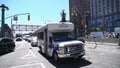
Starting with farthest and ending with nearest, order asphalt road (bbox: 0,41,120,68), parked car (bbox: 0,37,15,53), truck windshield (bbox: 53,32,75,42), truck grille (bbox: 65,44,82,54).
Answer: parked car (bbox: 0,37,15,53) → truck windshield (bbox: 53,32,75,42) → truck grille (bbox: 65,44,82,54) → asphalt road (bbox: 0,41,120,68)

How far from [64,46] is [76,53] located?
864 millimetres

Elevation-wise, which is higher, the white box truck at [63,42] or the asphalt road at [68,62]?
the white box truck at [63,42]

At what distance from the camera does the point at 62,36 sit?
14781 millimetres

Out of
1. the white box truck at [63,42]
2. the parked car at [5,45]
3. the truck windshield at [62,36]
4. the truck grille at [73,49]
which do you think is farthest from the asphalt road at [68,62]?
the parked car at [5,45]

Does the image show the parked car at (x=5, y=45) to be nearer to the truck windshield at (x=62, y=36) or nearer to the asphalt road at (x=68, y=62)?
the asphalt road at (x=68, y=62)

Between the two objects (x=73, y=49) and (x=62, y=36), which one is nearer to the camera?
(x=73, y=49)

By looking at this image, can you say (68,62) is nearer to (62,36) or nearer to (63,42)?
(63,42)

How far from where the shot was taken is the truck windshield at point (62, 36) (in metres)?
14.5

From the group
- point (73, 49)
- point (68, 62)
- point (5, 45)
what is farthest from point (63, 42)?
point (5, 45)

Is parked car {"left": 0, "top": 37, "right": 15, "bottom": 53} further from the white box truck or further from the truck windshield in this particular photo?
the truck windshield

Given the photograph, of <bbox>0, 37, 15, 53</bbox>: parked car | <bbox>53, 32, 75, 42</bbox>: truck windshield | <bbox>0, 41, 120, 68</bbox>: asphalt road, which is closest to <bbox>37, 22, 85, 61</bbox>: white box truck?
<bbox>53, 32, 75, 42</bbox>: truck windshield

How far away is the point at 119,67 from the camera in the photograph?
34.9 ft

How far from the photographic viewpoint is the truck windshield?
1451 cm

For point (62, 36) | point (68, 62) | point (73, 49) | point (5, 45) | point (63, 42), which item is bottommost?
point (68, 62)
